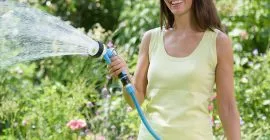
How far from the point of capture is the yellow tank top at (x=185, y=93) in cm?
229

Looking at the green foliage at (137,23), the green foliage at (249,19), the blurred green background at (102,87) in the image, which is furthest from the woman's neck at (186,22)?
the green foliage at (137,23)

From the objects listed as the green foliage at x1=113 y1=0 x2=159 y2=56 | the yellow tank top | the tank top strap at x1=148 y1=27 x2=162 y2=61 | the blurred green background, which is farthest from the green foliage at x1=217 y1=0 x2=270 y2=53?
the yellow tank top

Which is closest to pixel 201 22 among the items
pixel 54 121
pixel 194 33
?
pixel 194 33

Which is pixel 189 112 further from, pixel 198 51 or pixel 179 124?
pixel 198 51

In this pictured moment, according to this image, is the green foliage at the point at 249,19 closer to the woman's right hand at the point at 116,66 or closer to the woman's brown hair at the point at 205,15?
the woman's brown hair at the point at 205,15

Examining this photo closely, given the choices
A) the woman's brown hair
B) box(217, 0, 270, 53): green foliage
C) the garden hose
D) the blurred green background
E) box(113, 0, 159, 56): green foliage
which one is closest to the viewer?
the garden hose

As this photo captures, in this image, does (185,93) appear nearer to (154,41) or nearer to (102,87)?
(154,41)

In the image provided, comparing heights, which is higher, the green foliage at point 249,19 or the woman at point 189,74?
the woman at point 189,74

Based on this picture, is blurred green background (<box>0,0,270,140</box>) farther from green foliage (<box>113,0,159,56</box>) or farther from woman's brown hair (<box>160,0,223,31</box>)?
woman's brown hair (<box>160,0,223,31</box>)

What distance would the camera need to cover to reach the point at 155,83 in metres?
2.35

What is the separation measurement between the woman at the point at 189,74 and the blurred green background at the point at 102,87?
1.60 m

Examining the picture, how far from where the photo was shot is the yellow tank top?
229cm

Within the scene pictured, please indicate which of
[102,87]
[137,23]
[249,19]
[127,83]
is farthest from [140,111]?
[137,23]

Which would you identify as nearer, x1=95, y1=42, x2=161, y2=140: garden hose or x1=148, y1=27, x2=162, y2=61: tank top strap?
x1=95, y1=42, x2=161, y2=140: garden hose
